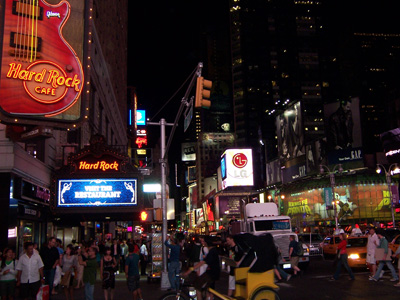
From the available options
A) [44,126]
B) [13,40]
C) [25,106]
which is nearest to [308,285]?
[44,126]

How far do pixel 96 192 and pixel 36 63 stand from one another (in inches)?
364

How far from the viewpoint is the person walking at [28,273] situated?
475 inches

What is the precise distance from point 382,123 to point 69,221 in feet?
509

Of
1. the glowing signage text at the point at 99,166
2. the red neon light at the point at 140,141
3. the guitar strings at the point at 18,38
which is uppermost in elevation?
the red neon light at the point at 140,141

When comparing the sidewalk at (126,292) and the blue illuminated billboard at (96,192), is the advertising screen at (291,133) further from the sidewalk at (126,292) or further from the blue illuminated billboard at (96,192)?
the sidewalk at (126,292)

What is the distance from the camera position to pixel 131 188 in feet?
87.5

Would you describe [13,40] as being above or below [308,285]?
above

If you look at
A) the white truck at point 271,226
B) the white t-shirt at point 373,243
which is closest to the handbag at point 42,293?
the white t-shirt at point 373,243

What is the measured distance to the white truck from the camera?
73.3 ft

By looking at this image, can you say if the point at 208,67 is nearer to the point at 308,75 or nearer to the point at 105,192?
the point at 308,75

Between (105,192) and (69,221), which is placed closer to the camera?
(105,192)

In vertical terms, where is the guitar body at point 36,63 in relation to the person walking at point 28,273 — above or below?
above

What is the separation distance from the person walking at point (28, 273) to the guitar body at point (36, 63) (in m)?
8.20

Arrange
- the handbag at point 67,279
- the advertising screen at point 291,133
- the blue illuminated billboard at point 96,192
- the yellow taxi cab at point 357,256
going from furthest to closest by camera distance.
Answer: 1. the advertising screen at point 291,133
2. the blue illuminated billboard at point 96,192
3. the yellow taxi cab at point 357,256
4. the handbag at point 67,279
